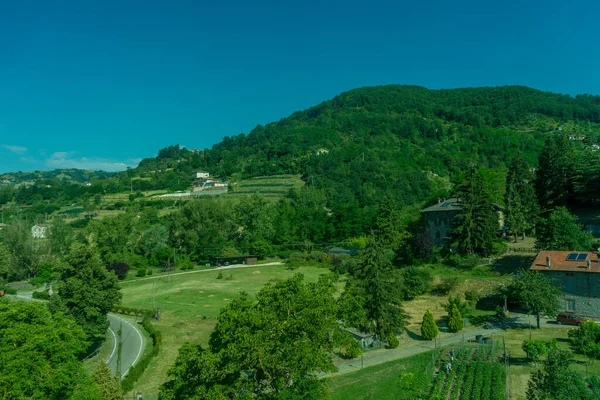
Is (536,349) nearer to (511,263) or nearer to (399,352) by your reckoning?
(399,352)

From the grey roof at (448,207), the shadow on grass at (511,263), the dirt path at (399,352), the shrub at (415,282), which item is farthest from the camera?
the grey roof at (448,207)

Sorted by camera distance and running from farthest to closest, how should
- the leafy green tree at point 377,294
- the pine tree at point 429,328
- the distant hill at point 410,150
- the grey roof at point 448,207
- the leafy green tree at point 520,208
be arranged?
the distant hill at point 410,150, the grey roof at point 448,207, the leafy green tree at point 520,208, the pine tree at point 429,328, the leafy green tree at point 377,294

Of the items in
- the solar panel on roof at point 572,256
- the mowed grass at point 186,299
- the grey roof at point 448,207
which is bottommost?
the mowed grass at point 186,299

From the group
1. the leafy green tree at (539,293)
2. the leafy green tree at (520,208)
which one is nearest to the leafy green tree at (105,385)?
the leafy green tree at (539,293)

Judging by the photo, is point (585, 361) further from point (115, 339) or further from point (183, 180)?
point (183, 180)

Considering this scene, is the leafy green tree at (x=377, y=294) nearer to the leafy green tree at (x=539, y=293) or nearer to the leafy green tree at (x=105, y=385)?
the leafy green tree at (x=539, y=293)

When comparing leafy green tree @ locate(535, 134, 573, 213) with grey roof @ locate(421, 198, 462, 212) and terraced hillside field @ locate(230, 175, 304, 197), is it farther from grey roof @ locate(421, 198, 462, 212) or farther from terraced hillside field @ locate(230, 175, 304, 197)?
terraced hillside field @ locate(230, 175, 304, 197)
